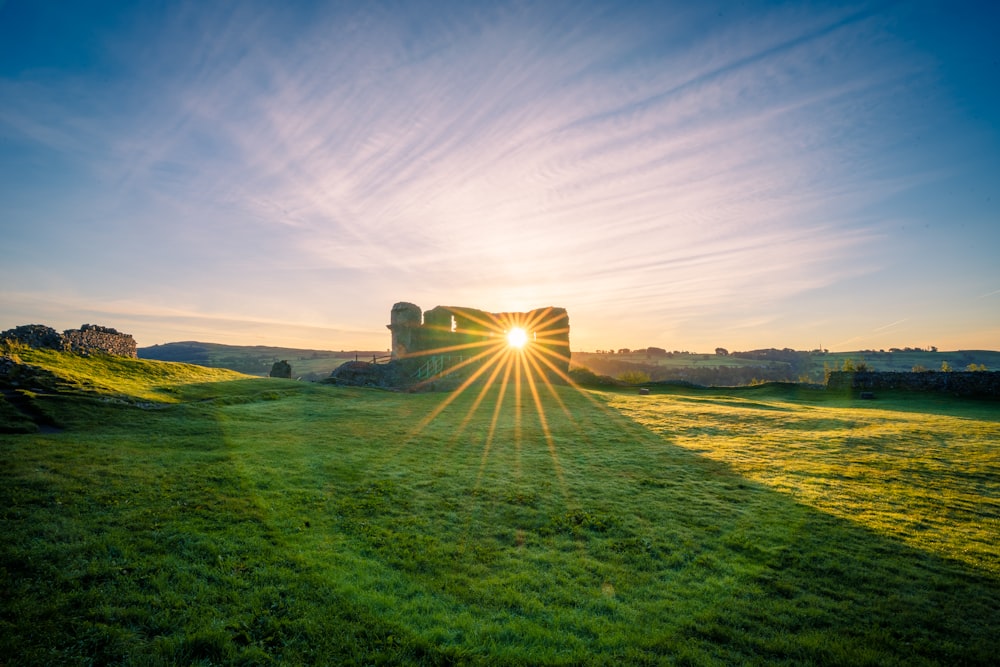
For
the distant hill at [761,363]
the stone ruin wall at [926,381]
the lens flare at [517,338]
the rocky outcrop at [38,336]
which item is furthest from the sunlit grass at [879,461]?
the distant hill at [761,363]

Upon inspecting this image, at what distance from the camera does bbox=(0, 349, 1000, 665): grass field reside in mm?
5133

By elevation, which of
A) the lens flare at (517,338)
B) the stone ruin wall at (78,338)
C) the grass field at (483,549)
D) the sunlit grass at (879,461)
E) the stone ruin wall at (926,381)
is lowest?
the grass field at (483,549)

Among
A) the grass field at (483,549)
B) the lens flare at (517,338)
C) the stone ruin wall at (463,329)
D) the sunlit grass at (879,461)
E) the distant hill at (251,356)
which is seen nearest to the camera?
the grass field at (483,549)

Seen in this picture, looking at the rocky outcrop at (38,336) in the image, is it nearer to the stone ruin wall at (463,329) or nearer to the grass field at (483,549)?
the grass field at (483,549)

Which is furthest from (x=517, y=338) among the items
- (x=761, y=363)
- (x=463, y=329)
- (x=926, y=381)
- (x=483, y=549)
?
(x=761, y=363)

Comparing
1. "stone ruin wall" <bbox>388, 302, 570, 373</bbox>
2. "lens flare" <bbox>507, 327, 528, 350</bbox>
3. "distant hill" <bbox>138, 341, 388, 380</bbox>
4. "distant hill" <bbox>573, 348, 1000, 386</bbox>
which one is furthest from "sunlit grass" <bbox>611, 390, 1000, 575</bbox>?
"distant hill" <bbox>138, 341, 388, 380</bbox>

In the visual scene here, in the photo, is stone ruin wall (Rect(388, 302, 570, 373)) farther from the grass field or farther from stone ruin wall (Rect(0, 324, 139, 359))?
the grass field

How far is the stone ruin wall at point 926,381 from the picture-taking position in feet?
99.3

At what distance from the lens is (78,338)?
29.2 m

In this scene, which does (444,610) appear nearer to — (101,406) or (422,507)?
(422,507)

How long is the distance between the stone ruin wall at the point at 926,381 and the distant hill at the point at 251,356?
2955 inches

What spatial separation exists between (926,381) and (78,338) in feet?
216

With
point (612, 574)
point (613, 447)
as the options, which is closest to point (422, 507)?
point (612, 574)

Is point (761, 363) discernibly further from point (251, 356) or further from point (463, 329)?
point (251, 356)
